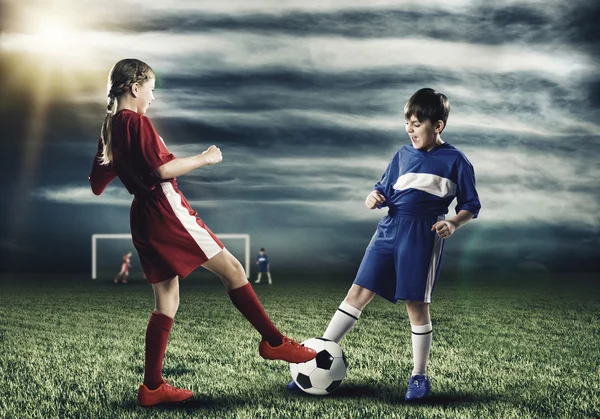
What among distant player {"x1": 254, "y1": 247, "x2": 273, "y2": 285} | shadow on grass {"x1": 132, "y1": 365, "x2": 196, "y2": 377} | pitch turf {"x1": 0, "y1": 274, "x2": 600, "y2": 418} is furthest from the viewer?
distant player {"x1": 254, "y1": 247, "x2": 273, "y2": 285}

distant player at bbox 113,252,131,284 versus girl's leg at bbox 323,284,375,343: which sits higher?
girl's leg at bbox 323,284,375,343

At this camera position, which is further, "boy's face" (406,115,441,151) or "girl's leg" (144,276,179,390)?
"boy's face" (406,115,441,151)

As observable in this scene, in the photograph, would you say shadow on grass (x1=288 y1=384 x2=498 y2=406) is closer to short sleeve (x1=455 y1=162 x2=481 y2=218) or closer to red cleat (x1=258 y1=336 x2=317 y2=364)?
red cleat (x1=258 y1=336 x2=317 y2=364)

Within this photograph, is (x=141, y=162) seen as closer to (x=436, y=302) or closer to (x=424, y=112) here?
(x=424, y=112)

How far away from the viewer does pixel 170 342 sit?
6.76 metres

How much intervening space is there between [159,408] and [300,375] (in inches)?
35.7

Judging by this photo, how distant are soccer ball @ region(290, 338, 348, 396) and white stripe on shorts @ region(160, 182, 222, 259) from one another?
1019 millimetres

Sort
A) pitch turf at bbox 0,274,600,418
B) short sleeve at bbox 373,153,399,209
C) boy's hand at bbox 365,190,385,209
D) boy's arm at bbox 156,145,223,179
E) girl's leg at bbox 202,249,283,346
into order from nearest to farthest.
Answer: boy's arm at bbox 156,145,223,179, girl's leg at bbox 202,249,283,346, pitch turf at bbox 0,274,600,418, boy's hand at bbox 365,190,385,209, short sleeve at bbox 373,153,399,209

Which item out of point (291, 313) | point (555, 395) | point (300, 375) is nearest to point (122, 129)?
point (300, 375)

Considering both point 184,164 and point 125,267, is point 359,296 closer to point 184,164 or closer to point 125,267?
point 184,164

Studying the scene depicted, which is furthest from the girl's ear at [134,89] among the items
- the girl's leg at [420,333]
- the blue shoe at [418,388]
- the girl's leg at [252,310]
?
the blue shoe at [418,388]

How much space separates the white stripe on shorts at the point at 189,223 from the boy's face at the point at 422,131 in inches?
58.2

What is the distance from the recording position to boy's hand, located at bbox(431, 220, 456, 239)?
3988mm

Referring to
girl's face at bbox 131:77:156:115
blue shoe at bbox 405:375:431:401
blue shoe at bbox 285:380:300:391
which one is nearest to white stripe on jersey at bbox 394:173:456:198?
blue shoe at bbox 405:375:431:401
